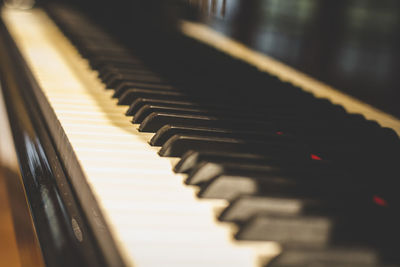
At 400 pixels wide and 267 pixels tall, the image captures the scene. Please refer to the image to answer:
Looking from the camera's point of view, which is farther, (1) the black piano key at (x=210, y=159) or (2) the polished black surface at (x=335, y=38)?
(2) the polished black surface at (x=335, y=38)

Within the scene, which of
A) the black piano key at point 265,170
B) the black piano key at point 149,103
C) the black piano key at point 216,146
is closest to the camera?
the black piano key at point 265,170

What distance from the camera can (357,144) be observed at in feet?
3.45

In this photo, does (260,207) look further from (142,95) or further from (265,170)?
(142,95)

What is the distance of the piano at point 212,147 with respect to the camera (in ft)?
2.05

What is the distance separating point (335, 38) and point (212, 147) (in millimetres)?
1051

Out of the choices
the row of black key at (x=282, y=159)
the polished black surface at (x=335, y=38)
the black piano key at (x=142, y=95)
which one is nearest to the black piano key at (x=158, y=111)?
the row of black key at (x=282, y=159)

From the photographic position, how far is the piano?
625 millimetres

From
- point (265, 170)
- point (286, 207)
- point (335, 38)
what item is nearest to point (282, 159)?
point (265, 170)

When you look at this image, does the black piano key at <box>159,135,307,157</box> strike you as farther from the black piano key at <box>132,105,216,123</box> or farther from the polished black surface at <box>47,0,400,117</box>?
the polished black surface at <box>47,0,400,117</box>

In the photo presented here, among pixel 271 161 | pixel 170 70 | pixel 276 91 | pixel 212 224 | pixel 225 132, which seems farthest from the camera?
pixel 170 70

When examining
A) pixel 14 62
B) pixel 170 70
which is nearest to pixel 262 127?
pixel 170 70

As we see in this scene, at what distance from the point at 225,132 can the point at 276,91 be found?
20.4 inches

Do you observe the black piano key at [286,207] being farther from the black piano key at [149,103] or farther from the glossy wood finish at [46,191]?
the black piano key at [149,103]

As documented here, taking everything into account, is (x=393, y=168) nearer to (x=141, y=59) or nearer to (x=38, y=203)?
(x=38, y=203)
